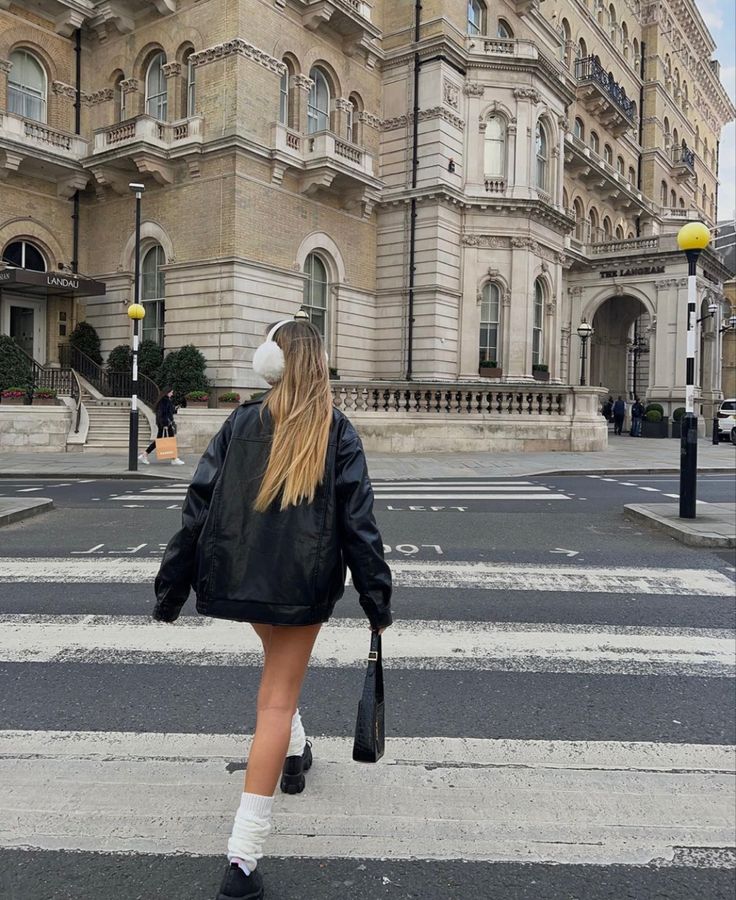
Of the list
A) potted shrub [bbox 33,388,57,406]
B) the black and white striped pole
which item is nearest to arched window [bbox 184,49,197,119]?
potted shrub [bbox 33,388,57,406]

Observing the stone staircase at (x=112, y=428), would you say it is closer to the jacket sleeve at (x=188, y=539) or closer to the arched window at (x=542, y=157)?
the jacket sleeve at (x=188, y=539)

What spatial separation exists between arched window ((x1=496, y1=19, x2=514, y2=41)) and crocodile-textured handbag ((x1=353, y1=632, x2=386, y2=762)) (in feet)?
112

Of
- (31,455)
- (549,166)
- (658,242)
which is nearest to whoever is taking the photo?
(31,455)

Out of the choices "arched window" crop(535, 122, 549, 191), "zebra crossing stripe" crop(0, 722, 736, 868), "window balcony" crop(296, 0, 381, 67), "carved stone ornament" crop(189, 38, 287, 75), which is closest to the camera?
"zebra crossing stripe" crop(0, 722, 736, 868)

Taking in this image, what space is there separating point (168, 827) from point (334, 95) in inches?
1129

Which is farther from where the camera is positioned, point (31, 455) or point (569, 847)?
point (31, 455)

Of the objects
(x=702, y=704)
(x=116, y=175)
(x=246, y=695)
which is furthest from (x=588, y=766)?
(x=116, y=175)

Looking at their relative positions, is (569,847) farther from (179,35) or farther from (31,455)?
(179,35)

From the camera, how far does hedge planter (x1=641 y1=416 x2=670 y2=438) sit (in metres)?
34.8

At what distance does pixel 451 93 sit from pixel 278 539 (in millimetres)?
29839

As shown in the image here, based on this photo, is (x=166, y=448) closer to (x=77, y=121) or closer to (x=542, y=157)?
(x=77, y=121)

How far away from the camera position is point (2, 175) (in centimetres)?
2461

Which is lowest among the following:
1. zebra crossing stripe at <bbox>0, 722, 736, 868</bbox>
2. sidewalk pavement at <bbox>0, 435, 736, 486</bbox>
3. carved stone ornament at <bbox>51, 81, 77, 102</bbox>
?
zebra crossing stripe at <bbox>0, 722, 736, 868</bbox>

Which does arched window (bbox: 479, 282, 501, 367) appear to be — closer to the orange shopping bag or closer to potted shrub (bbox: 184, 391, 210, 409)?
potted shrub (bbox: 184, 391, 210, 409)
